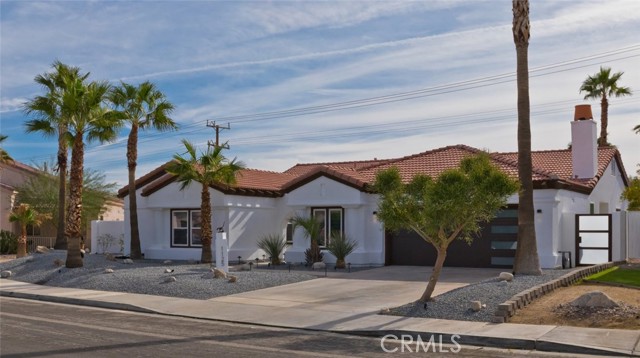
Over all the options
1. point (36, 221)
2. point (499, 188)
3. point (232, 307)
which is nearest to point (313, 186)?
point (232, 307)

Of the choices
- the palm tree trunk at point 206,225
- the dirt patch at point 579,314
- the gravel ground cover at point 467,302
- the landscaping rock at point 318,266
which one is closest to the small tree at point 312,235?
the landscaping rock at point 318,266

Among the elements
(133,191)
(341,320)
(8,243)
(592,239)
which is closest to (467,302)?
(341,320)

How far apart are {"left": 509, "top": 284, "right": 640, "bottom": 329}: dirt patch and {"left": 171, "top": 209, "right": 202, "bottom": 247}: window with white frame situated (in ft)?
58.2

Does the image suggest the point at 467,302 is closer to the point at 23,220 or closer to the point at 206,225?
the point at 206,225

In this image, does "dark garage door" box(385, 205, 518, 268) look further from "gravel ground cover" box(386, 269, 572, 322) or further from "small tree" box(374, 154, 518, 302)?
"small tree" box(374, 154, 518, 302)

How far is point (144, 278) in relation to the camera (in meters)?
21.2

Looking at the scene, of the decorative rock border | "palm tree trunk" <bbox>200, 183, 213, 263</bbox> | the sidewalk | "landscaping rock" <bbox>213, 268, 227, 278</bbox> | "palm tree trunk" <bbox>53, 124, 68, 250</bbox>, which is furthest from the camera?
"palm tree trunk" <bbox>53, 124, 68, 250</bbox>

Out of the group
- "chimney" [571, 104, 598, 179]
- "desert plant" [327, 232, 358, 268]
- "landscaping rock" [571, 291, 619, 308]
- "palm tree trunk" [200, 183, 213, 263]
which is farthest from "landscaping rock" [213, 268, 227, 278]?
"chimney" [571, 104, 598, 179]

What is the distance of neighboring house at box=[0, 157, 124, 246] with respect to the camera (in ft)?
133

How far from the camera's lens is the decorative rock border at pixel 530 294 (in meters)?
13.5

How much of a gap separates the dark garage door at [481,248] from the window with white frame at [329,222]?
214cm

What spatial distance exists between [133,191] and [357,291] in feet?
46.1

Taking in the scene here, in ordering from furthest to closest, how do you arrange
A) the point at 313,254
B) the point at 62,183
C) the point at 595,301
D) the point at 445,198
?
the point at 62,183, the point at 313,254, the point at 445,198, the point at 595,301

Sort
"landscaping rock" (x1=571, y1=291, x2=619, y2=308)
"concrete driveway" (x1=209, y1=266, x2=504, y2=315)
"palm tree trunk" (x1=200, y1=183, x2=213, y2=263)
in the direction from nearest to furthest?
"landscaping rock" (x1=571, y1=291, x2=619, y2=308)
"concrete driveway" (x1=209, y1=266, x2=504, y2=315)
"palm tree trunk" (x1=200, y1=183, x2=213, y2=263)
